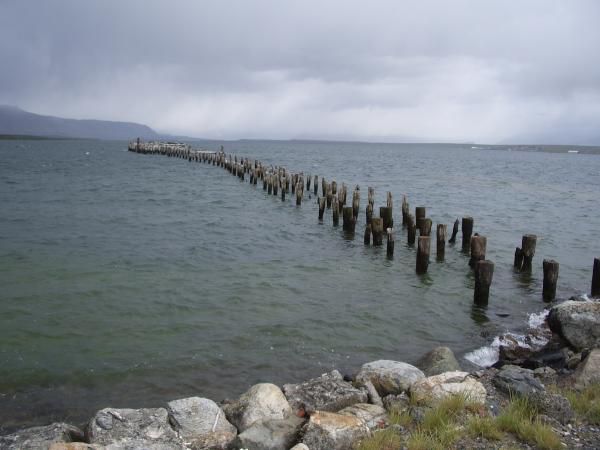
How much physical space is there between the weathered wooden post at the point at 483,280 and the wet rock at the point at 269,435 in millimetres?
8489

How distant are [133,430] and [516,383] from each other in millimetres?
4882

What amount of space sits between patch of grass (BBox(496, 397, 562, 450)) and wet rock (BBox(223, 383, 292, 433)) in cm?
256

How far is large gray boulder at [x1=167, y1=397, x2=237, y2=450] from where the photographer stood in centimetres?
592

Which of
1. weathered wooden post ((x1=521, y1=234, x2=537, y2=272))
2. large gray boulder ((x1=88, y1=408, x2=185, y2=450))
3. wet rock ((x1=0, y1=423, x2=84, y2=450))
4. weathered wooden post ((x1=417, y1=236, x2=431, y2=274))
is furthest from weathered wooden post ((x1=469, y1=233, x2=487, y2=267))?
wet rock ((x1=0, y1=423, x2=84, y2=450))

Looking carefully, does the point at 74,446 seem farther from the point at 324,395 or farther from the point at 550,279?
the point at 550,279

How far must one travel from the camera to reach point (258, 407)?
639 centimetres

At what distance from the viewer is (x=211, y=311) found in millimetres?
11930

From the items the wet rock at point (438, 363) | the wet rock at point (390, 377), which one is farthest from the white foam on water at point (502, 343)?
the wet rock at point (390, 377)

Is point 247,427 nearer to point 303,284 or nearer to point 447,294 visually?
point 303,284

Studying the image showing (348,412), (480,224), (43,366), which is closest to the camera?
(348,412)

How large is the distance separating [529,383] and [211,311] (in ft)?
23.9

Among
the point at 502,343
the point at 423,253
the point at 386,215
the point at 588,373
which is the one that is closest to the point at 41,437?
the point at 588,373

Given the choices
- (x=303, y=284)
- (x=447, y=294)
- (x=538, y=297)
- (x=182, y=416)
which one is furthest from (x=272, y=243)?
(x=182, y=416)

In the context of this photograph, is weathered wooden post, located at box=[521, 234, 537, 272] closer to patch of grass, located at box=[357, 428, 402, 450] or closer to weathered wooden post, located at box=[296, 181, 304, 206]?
patch of grass, located at box=[357, 428, 402, 450]
